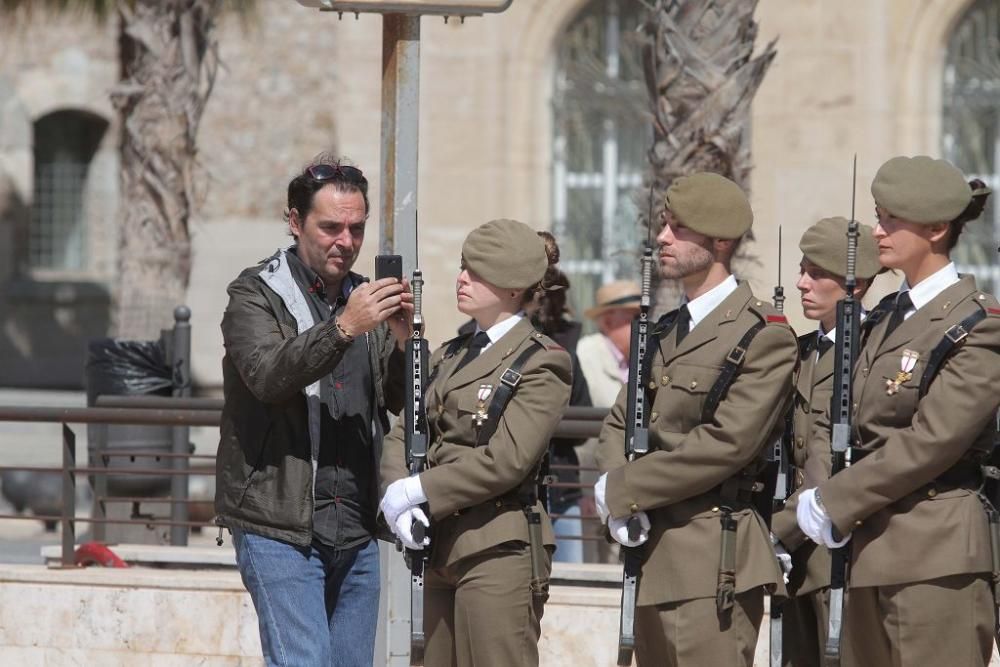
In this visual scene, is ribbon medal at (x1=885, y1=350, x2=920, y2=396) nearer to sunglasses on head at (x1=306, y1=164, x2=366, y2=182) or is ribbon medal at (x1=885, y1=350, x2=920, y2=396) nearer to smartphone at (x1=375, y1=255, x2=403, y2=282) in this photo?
smartphone at (x1=375, y1=255, x2=403, y2=282)

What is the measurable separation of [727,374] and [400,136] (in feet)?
4.46

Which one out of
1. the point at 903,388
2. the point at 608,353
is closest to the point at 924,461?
the point at 903,388

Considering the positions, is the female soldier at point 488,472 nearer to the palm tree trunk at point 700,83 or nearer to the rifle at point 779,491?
the rifle at point 779,491

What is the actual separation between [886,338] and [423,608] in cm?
147

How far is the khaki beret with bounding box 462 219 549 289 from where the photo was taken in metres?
5.45

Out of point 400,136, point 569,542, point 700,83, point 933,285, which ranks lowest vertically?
point 569,542

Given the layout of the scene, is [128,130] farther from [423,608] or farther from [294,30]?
[423,608]

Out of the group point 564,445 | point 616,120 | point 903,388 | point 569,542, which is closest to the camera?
point 903,388

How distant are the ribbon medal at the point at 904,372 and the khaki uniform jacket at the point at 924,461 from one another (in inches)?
0.5

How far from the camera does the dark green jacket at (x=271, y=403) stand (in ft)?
17.0

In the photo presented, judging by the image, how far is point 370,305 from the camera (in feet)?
17.1

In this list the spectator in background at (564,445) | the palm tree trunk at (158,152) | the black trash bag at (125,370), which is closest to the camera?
the spectator in background at (564,445)

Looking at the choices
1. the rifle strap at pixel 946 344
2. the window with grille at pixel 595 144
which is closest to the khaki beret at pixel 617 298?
the window with grille at pixel 595 144

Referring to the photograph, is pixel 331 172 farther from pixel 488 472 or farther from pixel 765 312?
pixel 765 312
